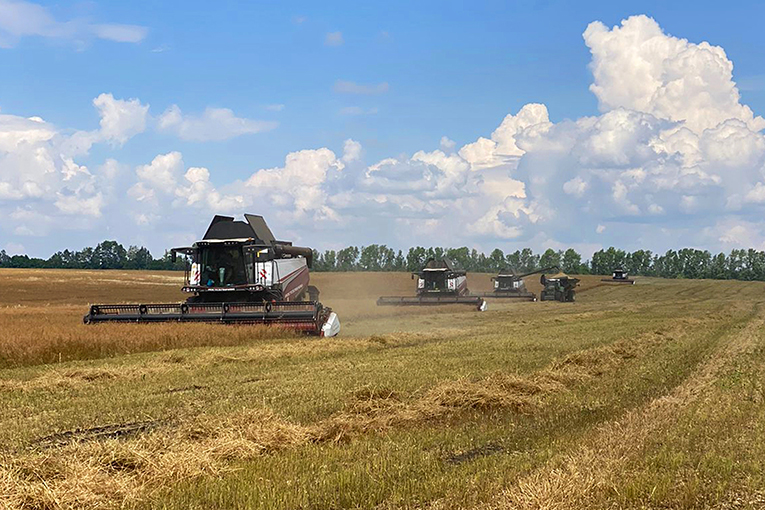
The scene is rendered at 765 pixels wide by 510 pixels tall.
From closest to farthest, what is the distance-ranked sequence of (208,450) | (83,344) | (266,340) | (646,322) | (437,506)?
(437,506) → (208,450) → (83,344) → (266,340) → (646,322)

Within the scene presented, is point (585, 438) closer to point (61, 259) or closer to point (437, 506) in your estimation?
point (437, 506)

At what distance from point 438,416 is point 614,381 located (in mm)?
4314

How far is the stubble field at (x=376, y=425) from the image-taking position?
5.43 m

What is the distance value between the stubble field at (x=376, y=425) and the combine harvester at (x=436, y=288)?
2387cm

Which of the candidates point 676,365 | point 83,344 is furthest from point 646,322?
point 83,344

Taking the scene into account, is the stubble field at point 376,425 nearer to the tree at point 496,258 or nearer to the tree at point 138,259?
the tree at point 138,259

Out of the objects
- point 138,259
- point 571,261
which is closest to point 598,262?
point 571,261

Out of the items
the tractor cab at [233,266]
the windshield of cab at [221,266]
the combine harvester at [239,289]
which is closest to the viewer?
the combine harvester at [239,289]

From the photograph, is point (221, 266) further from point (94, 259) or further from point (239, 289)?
point (94, 259)

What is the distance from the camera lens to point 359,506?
17.2 feet

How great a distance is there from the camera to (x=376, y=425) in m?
7.92

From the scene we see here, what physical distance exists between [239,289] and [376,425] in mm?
15036

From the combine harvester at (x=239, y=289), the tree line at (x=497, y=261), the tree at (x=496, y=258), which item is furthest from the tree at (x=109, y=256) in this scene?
the combine harvester at (x=239, y=289)

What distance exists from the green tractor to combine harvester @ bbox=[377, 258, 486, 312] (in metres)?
11.5
